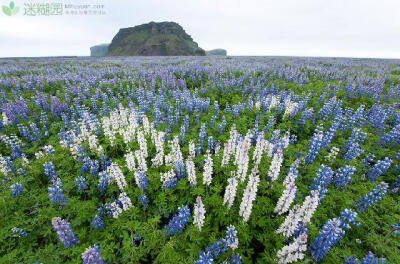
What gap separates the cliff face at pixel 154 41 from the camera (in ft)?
260

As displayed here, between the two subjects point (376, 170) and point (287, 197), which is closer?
point (287, 197)

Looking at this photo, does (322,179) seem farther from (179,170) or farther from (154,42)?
(154,42)

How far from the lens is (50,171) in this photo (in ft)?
17.4

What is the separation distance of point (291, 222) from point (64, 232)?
4.40 m

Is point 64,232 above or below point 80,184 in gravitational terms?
below

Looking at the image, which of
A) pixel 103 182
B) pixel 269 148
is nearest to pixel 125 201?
pixel 103 182

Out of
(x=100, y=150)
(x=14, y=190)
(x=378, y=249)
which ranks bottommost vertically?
(x=378, y=249)

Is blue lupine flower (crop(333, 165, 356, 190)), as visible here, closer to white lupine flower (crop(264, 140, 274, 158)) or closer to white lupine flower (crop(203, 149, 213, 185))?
white lupine flower (crop(264, 140, 274, 158))

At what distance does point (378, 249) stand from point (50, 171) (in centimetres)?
810

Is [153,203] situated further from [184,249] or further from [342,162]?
[342,162]

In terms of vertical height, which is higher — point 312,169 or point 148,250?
point 312,169

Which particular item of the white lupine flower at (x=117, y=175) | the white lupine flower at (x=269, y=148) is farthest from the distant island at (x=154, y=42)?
the white lupine flower at (x=117, y=175)

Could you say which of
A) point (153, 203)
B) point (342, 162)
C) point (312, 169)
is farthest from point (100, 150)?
point (342, 162)

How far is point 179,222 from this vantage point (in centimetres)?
396
